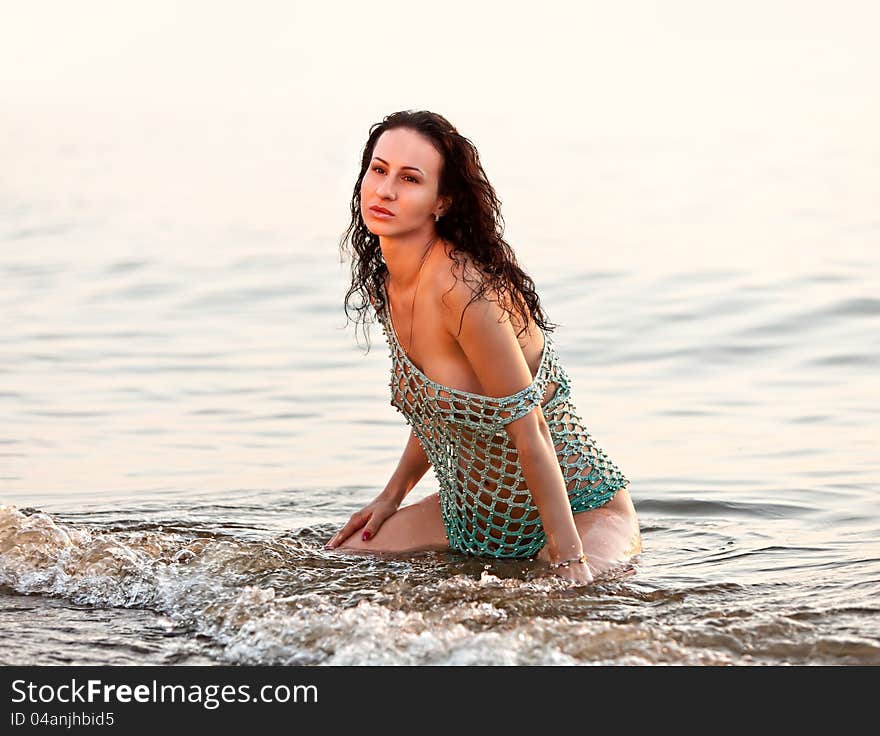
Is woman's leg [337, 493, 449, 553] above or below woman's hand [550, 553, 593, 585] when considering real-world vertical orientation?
below

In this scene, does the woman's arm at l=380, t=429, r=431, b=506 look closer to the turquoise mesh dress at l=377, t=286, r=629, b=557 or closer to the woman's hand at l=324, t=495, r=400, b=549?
the woman's hand at l=324, t=495, r=400, b=549

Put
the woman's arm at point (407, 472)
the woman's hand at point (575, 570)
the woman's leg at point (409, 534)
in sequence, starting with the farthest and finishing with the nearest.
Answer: the woman's arm at point (407, 472) < the woman's leg at point (409, 534) < the woman's hand at point (575, 570)

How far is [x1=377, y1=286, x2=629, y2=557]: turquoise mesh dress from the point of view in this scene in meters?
4.18

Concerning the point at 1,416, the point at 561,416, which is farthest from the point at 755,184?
the point at 561,416

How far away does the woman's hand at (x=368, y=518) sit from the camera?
15.0 feet

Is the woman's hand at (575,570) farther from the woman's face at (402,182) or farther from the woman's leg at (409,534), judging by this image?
the woman's face at (402,182)

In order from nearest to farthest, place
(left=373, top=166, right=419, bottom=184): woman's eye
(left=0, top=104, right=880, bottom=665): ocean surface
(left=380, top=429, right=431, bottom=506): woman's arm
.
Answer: (left=0, top=104, right=880, bottom=665): ocean surface
(left=373, top=166, right=419, bottom=184): woman's eye
(left=380, top=429, right=431, bottom=506): woman's arm

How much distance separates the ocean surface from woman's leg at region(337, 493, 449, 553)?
0.10 metres

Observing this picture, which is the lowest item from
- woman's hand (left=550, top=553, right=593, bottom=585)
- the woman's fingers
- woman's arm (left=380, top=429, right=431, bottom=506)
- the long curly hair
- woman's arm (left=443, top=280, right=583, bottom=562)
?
the woman's fingers

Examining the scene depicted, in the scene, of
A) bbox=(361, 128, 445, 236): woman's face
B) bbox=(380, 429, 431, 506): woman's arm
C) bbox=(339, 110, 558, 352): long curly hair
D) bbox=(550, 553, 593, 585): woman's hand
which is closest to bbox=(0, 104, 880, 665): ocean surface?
bbox=(550, 553, 593, 585): woman's hand

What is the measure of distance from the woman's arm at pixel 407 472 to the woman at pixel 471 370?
0.16 metres

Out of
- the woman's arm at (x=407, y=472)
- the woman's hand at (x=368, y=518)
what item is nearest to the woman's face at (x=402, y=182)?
the woman's arm at (x=407, y=472)
